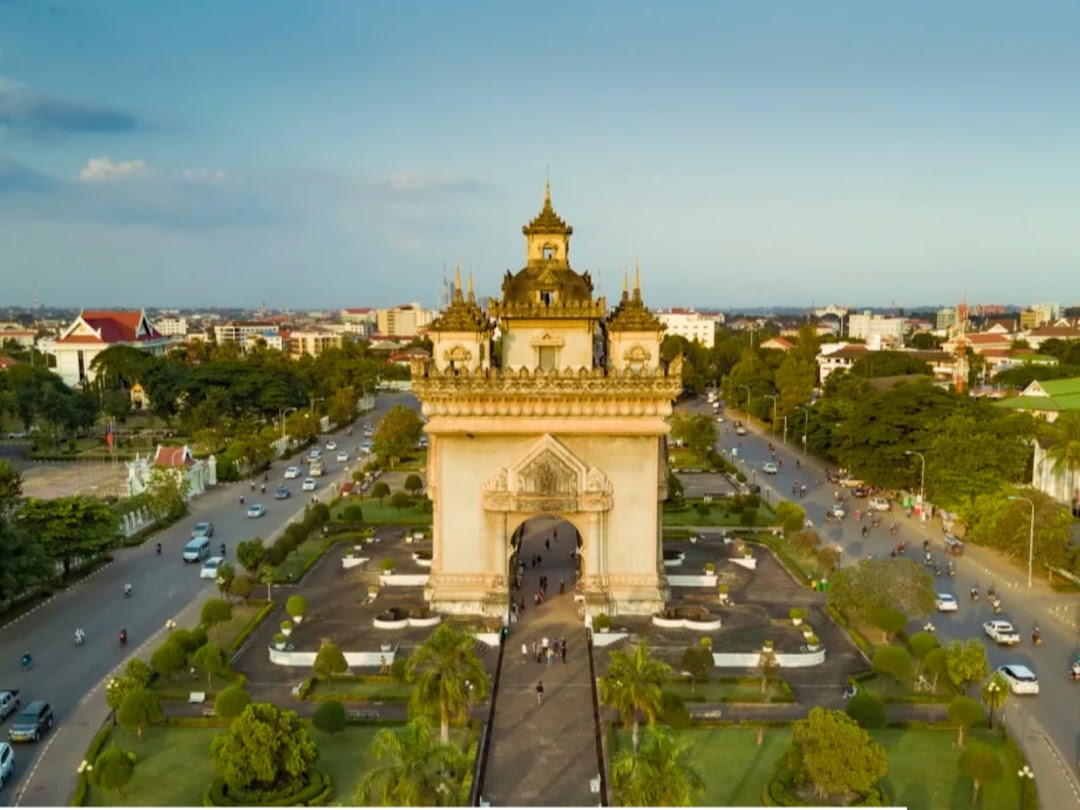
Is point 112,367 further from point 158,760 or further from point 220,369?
point 158,760

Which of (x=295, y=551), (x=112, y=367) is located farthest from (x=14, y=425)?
(x=295, y=551)

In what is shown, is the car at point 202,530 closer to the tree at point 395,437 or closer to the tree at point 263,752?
the tree at point 395,437

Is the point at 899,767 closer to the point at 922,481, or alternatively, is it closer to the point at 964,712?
the point at 964,712

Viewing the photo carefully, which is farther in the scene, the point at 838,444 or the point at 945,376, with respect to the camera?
the point at 945,376

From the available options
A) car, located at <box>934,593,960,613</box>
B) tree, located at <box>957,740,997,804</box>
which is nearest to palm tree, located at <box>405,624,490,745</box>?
tree, located at <box>957,740,997,804</box>

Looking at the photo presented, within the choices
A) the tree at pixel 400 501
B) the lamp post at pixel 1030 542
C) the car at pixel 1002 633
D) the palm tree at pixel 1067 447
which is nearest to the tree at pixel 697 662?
the car at pixel 1002 633

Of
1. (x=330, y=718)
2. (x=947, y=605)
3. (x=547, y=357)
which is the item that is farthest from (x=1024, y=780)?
(x=547, y=357)
